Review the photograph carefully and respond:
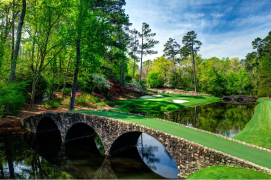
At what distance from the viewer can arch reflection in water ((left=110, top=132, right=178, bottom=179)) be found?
9.48 metres

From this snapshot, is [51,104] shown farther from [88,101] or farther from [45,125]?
[45,125]

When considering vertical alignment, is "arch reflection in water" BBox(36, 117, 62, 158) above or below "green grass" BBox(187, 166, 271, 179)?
below

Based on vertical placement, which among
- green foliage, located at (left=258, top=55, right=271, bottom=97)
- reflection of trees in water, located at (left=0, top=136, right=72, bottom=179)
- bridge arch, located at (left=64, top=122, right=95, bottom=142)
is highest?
green foliage, located at (left=258, top=55, right=271, bottom=97)

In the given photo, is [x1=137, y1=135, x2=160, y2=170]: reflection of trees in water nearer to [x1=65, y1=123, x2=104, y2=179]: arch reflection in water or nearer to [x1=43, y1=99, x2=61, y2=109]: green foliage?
[x1=65, y1=123, x2=104, y2=179]: arch reflection in water

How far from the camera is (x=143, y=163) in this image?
1095 cm

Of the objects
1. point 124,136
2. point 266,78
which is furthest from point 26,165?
point 266,78

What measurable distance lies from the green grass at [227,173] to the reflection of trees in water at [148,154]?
4277mm

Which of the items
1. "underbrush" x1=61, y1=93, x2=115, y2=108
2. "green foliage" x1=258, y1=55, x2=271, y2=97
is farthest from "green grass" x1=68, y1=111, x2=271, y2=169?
"green foliage" x1=258, y1=55, x2=271, y2=97

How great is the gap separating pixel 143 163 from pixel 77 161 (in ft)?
15.1

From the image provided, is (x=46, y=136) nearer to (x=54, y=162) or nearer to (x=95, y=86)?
(x=54, y=162)

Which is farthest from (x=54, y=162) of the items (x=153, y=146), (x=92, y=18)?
(x=92, y=18)

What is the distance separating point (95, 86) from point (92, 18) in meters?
12.6

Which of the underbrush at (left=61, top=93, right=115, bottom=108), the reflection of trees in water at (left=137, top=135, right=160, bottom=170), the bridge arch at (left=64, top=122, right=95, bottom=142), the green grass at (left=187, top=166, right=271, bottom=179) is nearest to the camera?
the green grass at (left=187, top=166, right=271, bottom=179)

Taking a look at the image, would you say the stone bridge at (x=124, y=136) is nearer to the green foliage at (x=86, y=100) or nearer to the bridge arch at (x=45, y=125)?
the bridge arch at (x=45, y=125)
